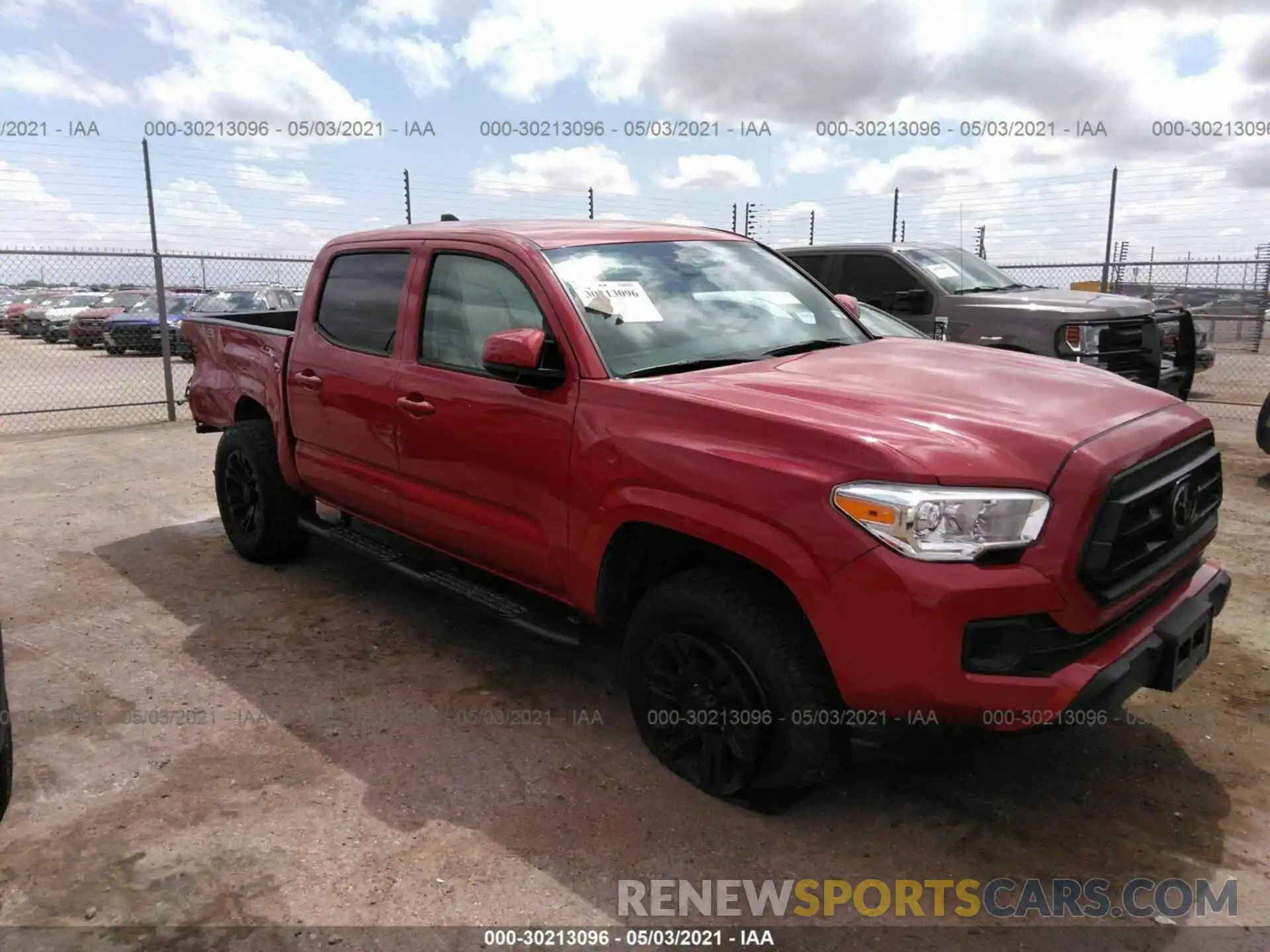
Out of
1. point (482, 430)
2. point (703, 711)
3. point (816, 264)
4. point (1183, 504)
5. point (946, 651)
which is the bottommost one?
point (703, 711)

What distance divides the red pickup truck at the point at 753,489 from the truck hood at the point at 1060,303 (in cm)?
419

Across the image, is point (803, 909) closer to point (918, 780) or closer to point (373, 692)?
point (918, 780)

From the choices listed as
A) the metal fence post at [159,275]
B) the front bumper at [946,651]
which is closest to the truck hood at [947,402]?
the front bumper at [946,651]

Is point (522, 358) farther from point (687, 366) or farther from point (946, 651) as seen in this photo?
point (946, 651)

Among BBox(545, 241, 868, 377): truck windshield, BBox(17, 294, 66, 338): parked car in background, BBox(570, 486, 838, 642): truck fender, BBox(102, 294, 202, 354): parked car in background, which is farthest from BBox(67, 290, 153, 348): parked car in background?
BBox(570, 486, 838, 642): truck fender

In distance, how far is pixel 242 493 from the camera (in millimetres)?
5469

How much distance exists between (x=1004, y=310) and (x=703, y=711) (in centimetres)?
593

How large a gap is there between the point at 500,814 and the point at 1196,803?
227 cm

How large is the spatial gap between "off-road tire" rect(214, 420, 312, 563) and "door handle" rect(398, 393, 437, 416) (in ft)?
5.07

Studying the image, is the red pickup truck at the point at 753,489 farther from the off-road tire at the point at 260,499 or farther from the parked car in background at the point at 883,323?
the parked car in background at the point at 883,323

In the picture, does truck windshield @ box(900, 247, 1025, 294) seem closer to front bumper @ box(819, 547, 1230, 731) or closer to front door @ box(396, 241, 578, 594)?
front door @ box(396, 241, 578, 594)

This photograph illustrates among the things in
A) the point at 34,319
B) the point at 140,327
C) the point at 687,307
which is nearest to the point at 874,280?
the point at 687,307

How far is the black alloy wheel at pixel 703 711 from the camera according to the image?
2.79 m

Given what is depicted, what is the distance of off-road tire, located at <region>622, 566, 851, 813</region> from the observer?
2.65 metres
